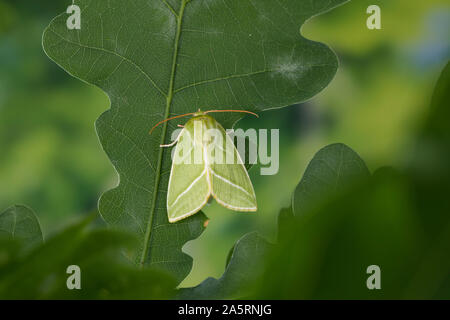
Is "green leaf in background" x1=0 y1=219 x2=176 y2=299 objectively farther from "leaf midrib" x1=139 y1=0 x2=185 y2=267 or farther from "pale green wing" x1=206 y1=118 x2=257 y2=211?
"pale green wing" x1=206 y1=118 x2=257 y2=211

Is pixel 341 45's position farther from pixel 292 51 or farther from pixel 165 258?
pixel 165 258

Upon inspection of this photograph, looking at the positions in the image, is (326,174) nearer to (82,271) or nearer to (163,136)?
(163,136)

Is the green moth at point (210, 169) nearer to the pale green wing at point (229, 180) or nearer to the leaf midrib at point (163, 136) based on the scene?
the pale green wing at point (229, 180)

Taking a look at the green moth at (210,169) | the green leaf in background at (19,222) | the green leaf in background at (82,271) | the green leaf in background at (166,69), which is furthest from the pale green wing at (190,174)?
the green leaf in background at (82,271)

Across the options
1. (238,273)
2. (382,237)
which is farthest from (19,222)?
(382,237)

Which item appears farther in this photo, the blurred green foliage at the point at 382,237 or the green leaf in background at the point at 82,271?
the green leaf in background at the point at 82,271

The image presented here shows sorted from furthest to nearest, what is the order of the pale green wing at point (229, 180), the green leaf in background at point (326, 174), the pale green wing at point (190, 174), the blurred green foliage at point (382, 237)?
the pale green wing at point (229, 180) < the pale green wing at point (190, 174) < the green leaf in background at point (326, 174) < the blurred green foliage at point (382, 237)

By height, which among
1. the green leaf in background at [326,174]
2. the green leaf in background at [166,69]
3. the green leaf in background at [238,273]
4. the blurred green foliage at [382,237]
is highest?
the green leaf in background at [166,69]

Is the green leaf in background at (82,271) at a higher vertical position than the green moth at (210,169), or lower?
lower
